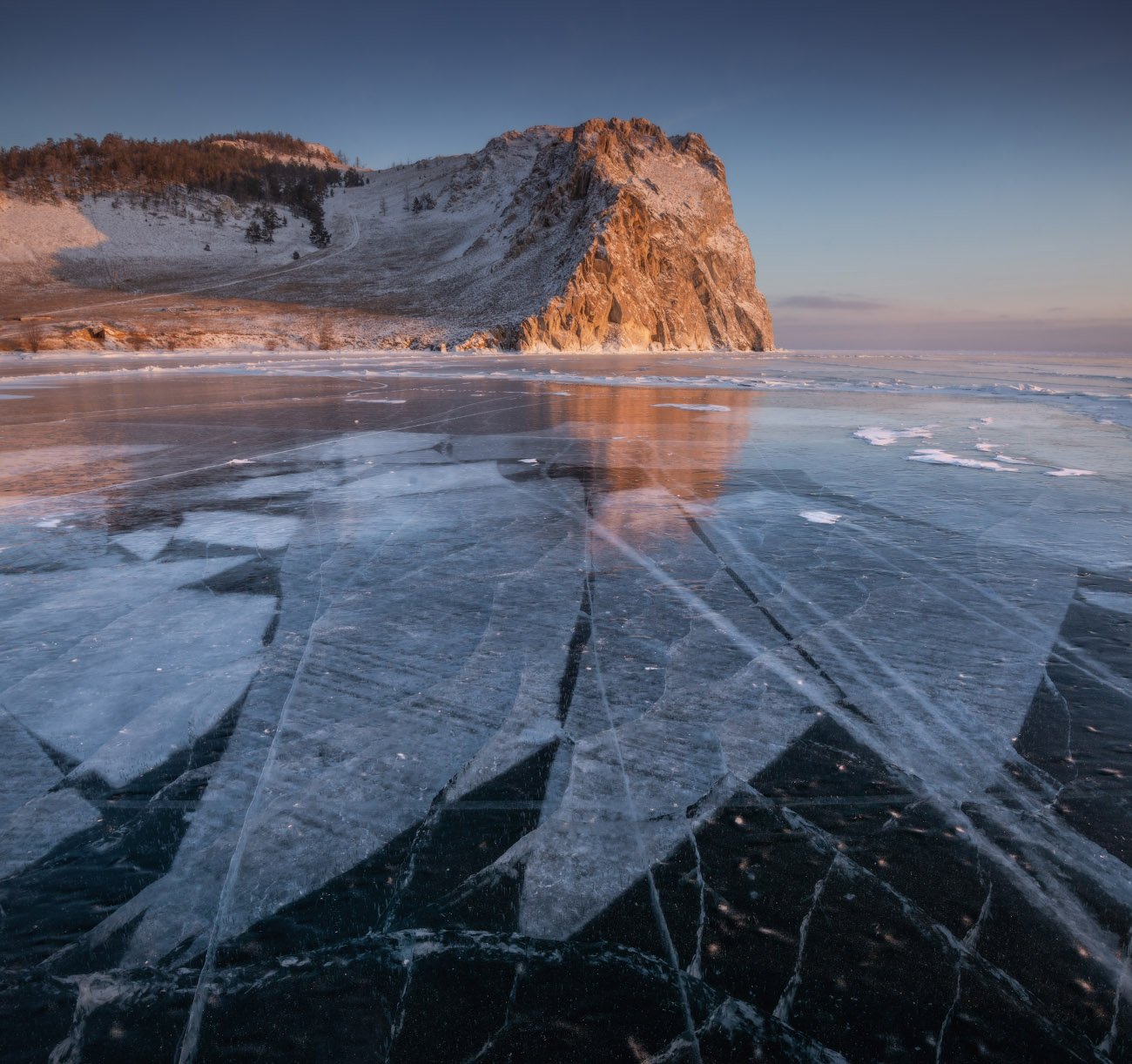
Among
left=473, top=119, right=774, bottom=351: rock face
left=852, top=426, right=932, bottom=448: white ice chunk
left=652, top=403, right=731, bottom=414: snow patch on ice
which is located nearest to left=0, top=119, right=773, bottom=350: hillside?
left=473, top=119, right=774, bottom=351: rock face

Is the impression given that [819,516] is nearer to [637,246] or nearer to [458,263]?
[637,246]

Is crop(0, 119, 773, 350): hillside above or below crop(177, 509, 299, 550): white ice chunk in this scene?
above

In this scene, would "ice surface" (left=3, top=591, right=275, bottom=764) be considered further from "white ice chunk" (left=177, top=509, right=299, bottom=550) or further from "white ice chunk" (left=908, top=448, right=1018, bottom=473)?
"white ice chunk" (left=908, top=448, right=1018, bottom=473)

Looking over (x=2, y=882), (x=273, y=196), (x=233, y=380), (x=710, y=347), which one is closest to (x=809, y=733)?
(x=2, y=882)

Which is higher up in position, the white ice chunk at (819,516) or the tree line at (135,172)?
the tree line at (135,172)

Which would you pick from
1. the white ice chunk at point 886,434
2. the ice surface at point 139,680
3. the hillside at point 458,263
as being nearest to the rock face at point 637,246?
the hillside at point 458,263

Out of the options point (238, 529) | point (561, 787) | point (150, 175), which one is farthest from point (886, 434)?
point (150, 175)

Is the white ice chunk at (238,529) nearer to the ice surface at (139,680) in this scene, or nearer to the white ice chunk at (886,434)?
the ice surface at (139,680)
